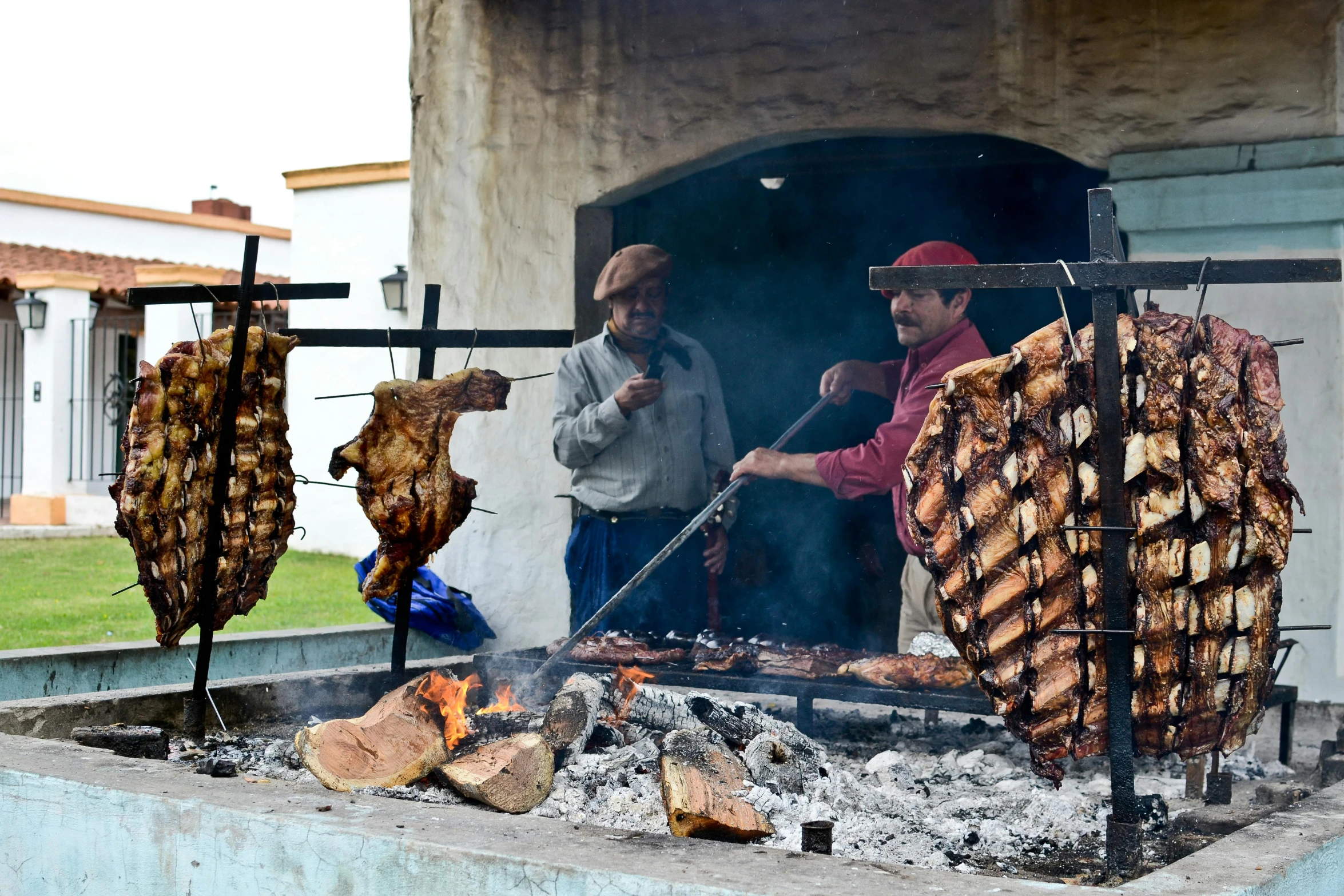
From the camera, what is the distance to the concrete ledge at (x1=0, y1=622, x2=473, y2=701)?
5535 millimetres

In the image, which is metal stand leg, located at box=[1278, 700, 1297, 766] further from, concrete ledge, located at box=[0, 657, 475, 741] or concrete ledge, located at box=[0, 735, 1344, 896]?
concrete ledge, located at box=[0, 657, 475, 741]

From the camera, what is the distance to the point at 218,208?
89.5 feet

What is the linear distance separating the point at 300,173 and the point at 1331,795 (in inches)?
624

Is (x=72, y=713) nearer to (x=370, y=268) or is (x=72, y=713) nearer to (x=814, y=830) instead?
(x=814, y=830)

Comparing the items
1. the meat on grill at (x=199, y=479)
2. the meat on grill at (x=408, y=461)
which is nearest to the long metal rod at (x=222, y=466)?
the meat on grill at (x=199, y=479)

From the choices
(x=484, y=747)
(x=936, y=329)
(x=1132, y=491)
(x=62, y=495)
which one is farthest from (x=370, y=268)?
(x=1132, y=491)

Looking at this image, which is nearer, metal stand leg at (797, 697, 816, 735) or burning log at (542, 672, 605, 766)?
burning log at (542, 672, 605, 766)

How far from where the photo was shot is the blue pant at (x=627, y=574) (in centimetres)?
666

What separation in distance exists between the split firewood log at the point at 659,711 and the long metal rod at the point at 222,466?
5.04ft

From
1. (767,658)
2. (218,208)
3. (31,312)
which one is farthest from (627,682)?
(218,208)

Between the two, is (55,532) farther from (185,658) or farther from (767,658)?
(767,658)

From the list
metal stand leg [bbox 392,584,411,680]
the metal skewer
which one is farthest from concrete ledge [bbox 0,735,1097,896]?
metal stand leg [bbox 392,584,411,680]

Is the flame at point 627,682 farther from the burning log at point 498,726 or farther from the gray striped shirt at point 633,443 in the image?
the gray striped shirt at point 633,443

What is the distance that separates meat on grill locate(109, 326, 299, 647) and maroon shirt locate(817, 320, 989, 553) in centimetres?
228
